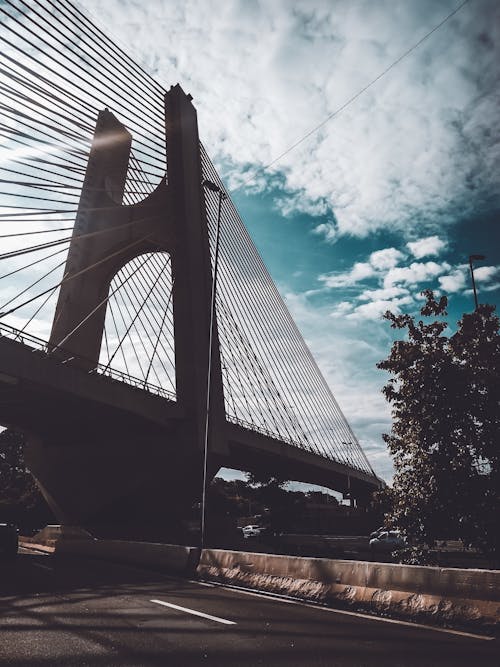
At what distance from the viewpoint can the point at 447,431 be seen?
12086mm

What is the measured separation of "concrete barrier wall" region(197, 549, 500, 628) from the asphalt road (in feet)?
1.62

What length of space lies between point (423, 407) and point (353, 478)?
59666mm

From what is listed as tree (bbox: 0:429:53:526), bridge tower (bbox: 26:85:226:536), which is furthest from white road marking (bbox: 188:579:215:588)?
tree (bbox: 0:429:53:526)

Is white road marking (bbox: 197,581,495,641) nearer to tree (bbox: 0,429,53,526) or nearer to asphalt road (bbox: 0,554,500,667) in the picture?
asphalt road (bbox: 0,554,500,667)

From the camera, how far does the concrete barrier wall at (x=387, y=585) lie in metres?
6.51

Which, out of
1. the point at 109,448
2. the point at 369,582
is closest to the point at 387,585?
the point at 369,582

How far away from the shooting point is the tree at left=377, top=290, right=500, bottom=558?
11.3 meters

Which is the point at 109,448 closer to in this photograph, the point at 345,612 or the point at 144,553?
the point at 144,553

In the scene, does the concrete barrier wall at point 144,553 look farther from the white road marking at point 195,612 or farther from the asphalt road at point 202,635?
the white road marking at point 195,612

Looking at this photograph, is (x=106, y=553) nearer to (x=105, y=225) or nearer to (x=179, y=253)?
(x=179, y=253)

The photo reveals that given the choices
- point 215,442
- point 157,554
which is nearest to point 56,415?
point 215,442

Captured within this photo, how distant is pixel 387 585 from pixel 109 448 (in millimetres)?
25432

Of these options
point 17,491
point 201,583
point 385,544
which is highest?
point 17,491

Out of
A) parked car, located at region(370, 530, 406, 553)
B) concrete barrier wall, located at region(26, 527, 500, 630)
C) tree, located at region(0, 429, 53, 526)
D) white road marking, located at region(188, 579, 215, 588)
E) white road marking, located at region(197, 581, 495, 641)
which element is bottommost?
parked car, located at region(370, 530, 406, 553)
